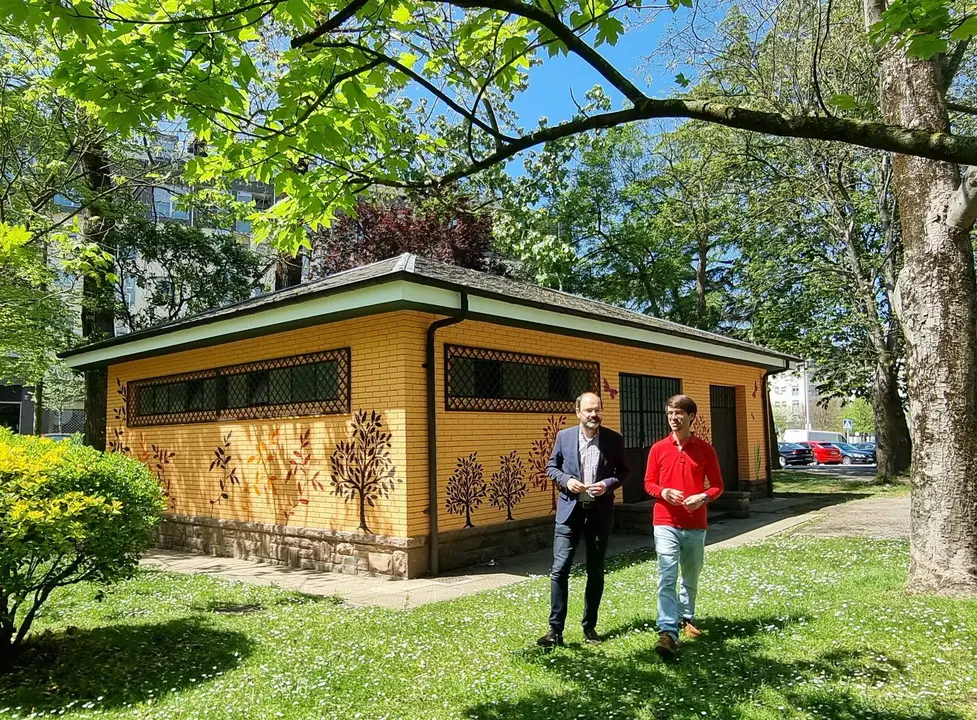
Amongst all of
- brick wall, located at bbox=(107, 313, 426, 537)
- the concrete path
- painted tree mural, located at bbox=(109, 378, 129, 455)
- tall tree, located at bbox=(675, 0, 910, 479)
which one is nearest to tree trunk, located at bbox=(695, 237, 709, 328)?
tall tree, located at bbox=(675, 0, 910, 479)

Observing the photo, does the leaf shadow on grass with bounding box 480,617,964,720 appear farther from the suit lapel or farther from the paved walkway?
the paved walkway

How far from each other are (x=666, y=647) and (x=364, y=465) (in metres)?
4.77

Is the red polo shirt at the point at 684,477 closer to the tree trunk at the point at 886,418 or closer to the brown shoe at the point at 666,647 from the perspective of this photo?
the brown shoe at the point at 666,647

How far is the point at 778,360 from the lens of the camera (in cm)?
1670

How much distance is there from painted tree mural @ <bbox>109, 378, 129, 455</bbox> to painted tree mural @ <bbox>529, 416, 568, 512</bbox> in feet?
24.4

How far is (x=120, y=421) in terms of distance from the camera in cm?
1265

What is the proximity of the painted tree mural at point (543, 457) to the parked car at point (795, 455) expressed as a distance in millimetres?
29874

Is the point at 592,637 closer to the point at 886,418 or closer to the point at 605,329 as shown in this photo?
the point at 605,329

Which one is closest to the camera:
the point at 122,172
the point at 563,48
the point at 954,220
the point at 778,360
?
the point at 563,48

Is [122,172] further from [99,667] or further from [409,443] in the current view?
[99,667]

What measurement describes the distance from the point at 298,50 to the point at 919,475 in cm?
599

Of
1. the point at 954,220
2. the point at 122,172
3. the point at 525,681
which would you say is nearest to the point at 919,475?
the point at 954,220

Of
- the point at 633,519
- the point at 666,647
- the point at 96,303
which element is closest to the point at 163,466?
the point at 96,303

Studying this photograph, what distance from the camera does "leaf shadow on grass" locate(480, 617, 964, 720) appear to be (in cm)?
379
